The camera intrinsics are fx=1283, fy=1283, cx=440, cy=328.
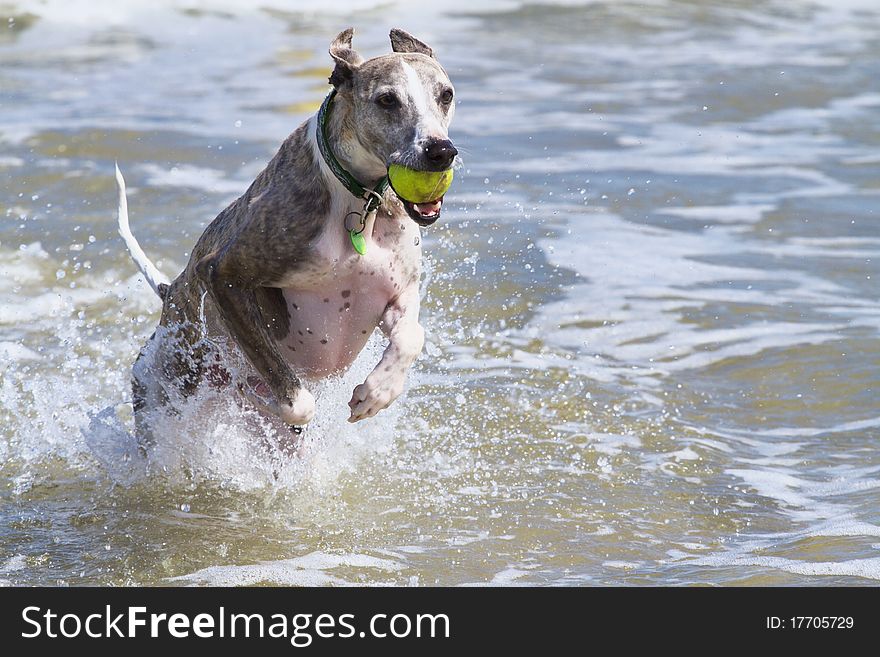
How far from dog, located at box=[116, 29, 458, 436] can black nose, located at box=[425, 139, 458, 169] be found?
144 millimetres

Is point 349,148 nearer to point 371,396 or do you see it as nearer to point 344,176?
point 344,176

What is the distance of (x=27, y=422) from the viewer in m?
5.80

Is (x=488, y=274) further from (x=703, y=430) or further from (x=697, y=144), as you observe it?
(x=697, y=144)

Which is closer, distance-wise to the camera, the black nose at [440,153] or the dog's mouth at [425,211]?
the black nose at [440,153]

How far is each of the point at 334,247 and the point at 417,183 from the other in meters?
0.60

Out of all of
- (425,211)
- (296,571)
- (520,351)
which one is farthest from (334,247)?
(520,351)

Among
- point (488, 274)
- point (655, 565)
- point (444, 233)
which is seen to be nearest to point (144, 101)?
point (444, 233)

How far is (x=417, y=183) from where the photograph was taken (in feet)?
13.1

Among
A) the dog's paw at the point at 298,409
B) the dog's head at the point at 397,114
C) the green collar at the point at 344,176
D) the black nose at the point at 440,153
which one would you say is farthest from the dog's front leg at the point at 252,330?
the black nose at the point at 440,153

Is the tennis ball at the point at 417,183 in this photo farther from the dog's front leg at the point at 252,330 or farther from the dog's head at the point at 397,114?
the dog's front leg at the point at 252,330

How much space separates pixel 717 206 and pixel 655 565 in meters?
5.22

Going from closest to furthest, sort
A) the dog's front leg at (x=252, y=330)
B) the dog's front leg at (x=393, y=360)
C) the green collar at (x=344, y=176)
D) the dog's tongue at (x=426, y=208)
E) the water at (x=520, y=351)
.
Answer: the dog's tongue at (x=426, y=208) < the green collar at (x=344, y=176) < the dog's front leg at (x=393, y=360) < the dog's front leg at (x=252, y=330) < the water at (x=520, y=351)

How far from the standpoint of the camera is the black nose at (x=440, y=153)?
3895 mm

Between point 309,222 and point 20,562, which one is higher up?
point 309,222
